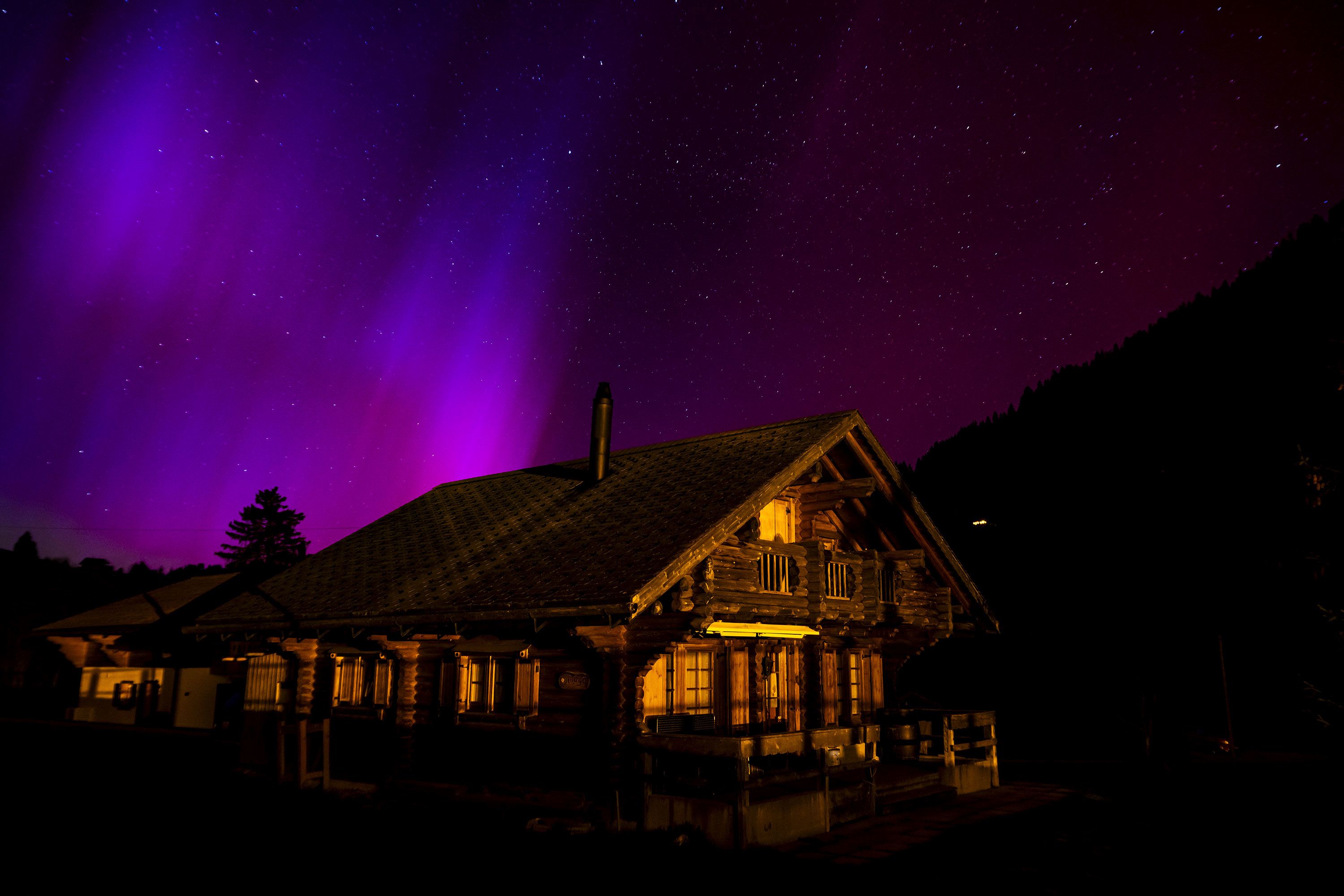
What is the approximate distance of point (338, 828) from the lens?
13.4 m

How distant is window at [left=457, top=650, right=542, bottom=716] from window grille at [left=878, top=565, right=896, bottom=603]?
26.6ft

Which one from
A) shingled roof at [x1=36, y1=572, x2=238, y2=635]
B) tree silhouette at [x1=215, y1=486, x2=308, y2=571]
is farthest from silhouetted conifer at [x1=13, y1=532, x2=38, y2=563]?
shingled roof at [x1=36, y1=572, x2=238, y2=635]

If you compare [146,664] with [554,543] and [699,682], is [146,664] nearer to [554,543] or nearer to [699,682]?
[554,543]

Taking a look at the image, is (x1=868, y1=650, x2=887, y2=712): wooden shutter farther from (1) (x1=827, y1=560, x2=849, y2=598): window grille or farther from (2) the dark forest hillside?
(2) the dark forest hillside

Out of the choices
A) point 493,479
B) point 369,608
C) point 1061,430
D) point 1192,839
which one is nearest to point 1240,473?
point 1061,430

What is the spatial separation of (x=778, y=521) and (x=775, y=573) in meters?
1.93

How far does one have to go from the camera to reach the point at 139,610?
3681 cm

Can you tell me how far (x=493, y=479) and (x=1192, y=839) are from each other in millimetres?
17590

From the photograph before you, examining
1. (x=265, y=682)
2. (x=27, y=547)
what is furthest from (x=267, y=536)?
(x=265, y=682)

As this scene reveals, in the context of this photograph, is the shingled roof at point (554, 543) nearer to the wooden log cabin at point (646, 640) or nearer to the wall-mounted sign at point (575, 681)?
the wooden log cabin at point (646, 640)

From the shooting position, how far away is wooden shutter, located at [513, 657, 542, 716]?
1560 cm

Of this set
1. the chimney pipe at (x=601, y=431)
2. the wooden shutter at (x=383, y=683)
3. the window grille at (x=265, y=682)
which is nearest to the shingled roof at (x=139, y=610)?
the window grille at (x=265, y=682)

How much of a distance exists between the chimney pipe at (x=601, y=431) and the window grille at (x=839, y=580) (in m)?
5.78

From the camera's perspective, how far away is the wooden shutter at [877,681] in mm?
21797
